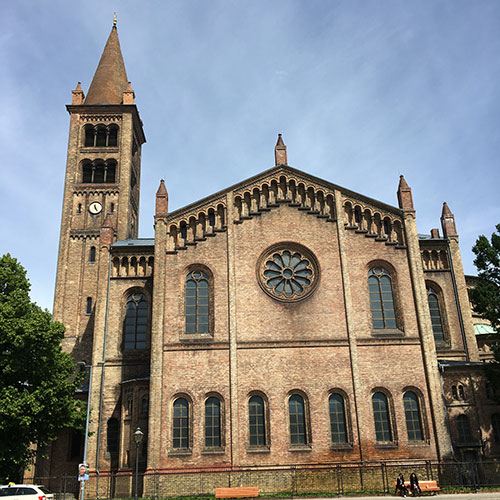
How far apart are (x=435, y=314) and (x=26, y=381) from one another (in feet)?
80.0

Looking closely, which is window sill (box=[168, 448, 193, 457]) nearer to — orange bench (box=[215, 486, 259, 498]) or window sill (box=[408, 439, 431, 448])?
orange bench (box=[215, 486, 259, 498])

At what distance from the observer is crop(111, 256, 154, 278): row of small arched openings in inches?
1272

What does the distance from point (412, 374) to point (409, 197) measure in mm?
10446

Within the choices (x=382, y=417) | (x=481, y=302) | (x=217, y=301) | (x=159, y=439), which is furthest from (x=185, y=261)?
(x=481, y=302)

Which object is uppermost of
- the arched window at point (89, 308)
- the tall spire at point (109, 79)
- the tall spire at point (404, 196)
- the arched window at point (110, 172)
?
the tall spire at point (109, 79)

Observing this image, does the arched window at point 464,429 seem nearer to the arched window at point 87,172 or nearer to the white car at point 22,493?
the white car at point 22,493

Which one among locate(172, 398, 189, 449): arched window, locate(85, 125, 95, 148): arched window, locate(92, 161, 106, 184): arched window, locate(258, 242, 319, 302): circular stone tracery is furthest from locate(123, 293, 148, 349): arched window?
locate(85, 125, 95, 148): arched window

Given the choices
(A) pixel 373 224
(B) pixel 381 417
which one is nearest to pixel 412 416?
(B) pixel 381 417

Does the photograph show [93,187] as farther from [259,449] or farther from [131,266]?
[259,449]

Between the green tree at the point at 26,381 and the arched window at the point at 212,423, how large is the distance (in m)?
7.30

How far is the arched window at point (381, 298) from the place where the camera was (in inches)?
1128

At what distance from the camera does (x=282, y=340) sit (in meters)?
27.6

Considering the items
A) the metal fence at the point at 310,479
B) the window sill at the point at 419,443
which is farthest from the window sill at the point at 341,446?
the window sill at the point at 419,443

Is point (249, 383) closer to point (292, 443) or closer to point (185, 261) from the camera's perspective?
point (292, 443)
